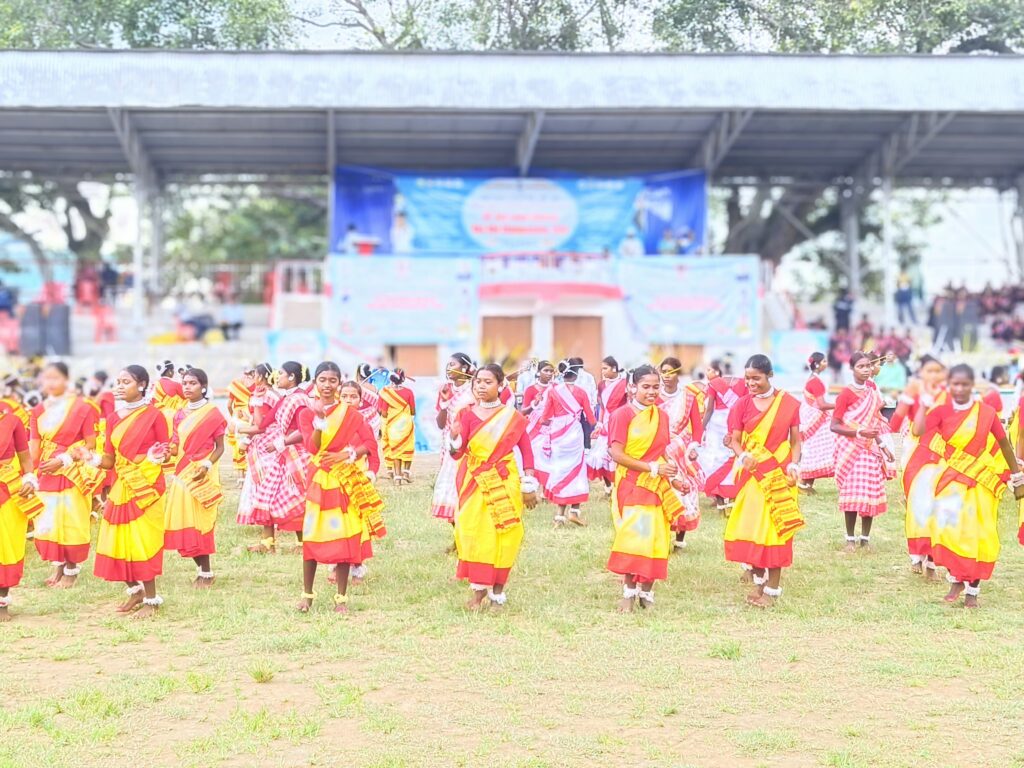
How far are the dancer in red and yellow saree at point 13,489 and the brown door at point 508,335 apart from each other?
57.2 ft

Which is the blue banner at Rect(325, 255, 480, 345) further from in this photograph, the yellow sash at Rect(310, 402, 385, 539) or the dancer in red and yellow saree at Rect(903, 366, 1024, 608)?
the dancer in red and yellow saree at Rect(903, 366, 1024, 608)

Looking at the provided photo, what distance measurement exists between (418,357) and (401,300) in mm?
1213

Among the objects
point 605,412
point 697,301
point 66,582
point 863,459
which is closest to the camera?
point 66,582

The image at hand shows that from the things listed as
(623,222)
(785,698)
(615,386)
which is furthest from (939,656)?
(623,222)

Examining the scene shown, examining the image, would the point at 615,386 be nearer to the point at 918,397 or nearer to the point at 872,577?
the point at 872,577

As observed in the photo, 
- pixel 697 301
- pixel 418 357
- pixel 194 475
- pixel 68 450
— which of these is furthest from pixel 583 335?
pixel 68 450

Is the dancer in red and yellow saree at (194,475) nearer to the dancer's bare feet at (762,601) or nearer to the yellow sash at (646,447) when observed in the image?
the yellow sash at (646,447)

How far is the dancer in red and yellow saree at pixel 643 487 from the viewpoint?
7.34m

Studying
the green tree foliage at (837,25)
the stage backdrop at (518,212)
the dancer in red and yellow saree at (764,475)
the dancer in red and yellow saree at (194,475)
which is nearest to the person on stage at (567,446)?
the dancer in red and yellow saree at (764,475)

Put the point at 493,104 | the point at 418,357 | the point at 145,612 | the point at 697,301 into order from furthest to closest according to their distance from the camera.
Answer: the point at 418,357
the point at 697,301
the point at 493,104
the point at 145,612

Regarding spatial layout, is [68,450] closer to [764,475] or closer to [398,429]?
[764,475]

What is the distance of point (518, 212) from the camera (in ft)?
82.6

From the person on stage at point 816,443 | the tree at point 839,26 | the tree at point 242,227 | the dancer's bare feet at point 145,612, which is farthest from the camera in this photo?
the tree at point 242,227

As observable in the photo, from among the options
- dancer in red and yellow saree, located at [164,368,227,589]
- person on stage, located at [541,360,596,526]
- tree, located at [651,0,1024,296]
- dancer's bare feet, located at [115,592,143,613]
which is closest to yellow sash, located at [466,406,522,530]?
dancer in red and yellow saree, located at [164,368,227,589]
